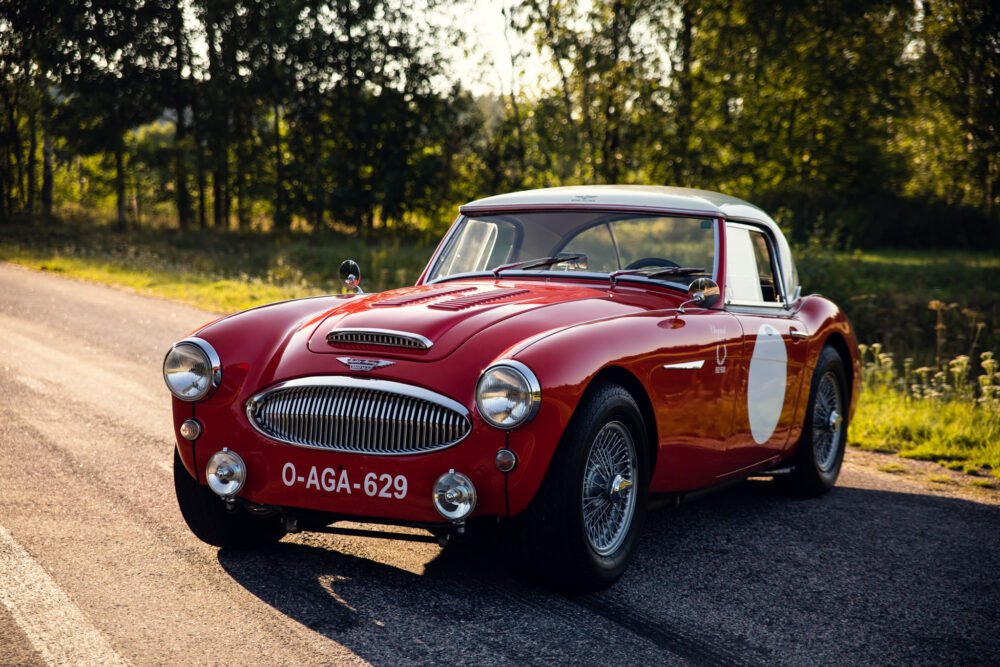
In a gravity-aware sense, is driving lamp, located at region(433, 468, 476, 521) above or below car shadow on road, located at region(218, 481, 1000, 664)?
above

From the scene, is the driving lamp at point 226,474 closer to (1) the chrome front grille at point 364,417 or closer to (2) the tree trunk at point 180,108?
(1) the chrome front grille at point 364,417

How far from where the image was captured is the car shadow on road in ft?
11.1

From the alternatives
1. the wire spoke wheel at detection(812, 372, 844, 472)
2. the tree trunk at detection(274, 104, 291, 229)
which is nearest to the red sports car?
the wire spoke wheel at detection(812, 372, 844, 472)

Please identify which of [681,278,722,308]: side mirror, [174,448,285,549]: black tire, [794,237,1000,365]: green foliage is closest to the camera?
[174,448,285,549]: black tire

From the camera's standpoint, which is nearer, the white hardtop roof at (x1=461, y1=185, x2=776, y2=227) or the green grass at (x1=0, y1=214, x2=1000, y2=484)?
the white hardtop roof at (x1=461, y1=185, x2=776, y2=227)

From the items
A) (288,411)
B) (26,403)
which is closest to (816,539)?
(288,411)

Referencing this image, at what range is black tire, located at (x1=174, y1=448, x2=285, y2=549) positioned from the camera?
418cm

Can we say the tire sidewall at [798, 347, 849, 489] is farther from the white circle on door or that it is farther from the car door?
the white circle on door

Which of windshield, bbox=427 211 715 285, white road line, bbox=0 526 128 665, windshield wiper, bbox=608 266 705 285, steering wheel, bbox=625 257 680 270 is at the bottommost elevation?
white road line, bbox=0 526 128 665

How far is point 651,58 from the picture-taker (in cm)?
2756

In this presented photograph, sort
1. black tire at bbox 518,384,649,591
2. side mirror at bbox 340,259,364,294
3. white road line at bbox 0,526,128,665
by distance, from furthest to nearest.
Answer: side mirror at bbox 340,259,364,294, black tire at bbox 518,384,649,591, white road line at bbox 0,526,128,665

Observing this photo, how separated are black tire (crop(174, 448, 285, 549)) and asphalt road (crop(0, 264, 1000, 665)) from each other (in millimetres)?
81

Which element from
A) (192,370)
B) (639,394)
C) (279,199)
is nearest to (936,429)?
(639,394)

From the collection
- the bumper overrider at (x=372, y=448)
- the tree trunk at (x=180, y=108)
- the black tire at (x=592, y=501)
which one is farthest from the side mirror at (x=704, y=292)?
the tree trunk at (x=180, y=108)
